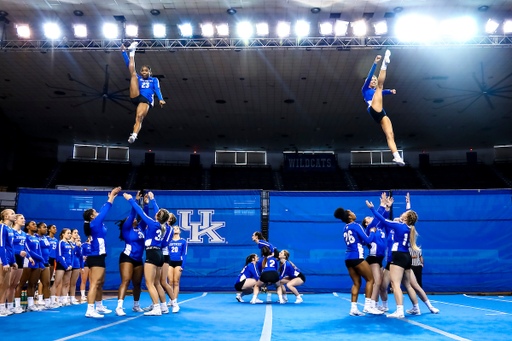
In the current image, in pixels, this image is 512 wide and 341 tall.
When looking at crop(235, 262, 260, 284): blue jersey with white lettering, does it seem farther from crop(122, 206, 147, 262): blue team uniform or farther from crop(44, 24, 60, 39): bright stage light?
crop(44, 24, 60, 39): bright stage light

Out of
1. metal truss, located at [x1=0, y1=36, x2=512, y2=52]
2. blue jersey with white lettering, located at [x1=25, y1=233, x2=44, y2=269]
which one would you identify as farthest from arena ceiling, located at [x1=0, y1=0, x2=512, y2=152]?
blue jersey with white lettering, located at [x1=25, y1=233, x2=44, y2=269]

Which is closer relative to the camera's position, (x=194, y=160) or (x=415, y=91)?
(x=415, y=91)

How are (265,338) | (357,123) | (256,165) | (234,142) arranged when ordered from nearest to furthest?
(265,338) < (357,123) < (234,142) < (256,165)

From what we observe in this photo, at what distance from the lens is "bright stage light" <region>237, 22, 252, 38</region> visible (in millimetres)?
13352

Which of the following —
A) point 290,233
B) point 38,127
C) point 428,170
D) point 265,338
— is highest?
point 38,127

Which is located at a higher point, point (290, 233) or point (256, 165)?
point (256, 165)

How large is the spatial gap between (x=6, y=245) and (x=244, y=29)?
403 inches

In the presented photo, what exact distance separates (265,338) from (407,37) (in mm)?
12334

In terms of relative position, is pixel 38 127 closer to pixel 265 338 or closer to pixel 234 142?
pixel 234 142

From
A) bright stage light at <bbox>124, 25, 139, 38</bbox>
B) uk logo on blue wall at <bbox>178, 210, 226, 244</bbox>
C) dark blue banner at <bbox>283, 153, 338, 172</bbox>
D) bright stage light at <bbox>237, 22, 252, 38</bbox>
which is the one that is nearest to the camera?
uk logo on blue wall at <bbox>178, 210, 226, 244</bbox>

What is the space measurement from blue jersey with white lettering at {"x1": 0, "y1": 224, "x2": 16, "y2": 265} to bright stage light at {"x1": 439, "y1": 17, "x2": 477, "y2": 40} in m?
14.2

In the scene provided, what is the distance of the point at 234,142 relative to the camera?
2855 centimetres

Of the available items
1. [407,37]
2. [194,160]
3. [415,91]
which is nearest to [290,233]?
[407,37]

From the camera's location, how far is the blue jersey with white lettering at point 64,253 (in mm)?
8031
